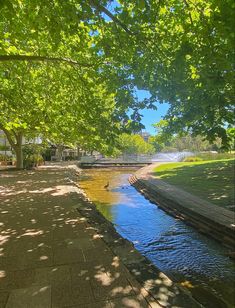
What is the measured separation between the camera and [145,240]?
9.13 metres

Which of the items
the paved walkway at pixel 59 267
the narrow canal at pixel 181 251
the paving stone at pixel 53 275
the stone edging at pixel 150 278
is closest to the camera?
the paved walkway at pixel 59 267

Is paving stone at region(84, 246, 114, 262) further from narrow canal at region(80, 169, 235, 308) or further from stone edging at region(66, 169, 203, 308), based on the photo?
narrow canal at region(80, 169, 235, 308)

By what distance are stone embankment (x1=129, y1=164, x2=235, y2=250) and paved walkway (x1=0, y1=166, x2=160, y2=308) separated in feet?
12.6

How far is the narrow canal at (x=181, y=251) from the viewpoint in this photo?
597cm

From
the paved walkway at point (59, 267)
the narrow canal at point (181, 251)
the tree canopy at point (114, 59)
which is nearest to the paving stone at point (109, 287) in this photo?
the paved walkway at point (59, 267)

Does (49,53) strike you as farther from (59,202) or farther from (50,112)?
(59,202)

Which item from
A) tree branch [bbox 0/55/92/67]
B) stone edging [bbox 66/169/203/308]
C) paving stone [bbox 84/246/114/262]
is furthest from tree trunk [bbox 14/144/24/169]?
paving stone [bbox 84/246/114/262]

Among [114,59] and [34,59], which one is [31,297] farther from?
[34,59]

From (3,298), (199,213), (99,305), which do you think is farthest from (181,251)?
(3,298)

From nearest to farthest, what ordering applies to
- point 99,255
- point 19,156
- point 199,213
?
point 99,255 < point 199,213 < point 19,156

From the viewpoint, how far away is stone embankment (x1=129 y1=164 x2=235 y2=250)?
852 centimetres

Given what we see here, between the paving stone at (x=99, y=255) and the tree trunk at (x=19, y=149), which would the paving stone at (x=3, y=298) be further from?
the tree trunk at (x=19, y=149)

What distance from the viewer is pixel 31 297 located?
3.89m

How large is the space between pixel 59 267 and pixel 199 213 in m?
6.54
